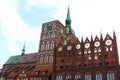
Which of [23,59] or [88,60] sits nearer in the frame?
[88,60]

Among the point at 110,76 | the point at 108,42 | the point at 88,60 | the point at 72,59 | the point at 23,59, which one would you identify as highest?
the point at 108,42

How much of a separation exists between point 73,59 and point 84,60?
3805 millimetres

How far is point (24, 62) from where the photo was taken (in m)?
84.4

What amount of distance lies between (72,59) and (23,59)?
3793cm

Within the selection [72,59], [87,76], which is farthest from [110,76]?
[72,59]

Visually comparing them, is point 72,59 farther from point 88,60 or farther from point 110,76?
point 110,76

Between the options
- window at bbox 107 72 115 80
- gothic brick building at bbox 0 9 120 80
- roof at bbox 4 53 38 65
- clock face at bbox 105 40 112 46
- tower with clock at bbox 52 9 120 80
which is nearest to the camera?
window at bbox 107 72 115 80

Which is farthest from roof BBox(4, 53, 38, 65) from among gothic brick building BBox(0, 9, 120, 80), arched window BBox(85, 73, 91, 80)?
arched window BBox(85, 73, 91, 80)

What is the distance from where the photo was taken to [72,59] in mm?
56906

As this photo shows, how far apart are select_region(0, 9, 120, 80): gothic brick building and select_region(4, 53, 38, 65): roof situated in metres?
11.3

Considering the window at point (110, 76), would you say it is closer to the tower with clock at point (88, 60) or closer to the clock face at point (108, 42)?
the tower with clock at point (88, 60)

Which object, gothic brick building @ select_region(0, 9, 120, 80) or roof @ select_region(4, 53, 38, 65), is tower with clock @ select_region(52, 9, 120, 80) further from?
roof @ select_region(4, 53, 38, 65)

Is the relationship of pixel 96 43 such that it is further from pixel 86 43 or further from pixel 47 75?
pixel 47 75

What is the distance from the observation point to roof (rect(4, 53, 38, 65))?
272ft
